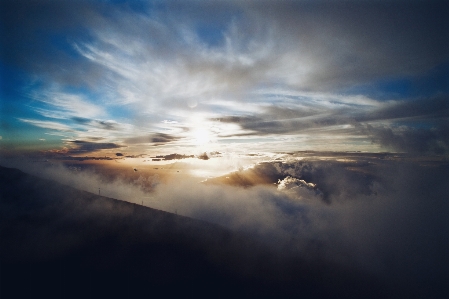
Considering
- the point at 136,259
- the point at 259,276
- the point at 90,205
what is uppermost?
the point at 90,205

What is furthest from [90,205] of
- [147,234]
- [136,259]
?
[136,259]

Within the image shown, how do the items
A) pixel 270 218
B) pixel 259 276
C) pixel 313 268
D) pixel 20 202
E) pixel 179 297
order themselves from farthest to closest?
1. pixel 270 218
2. pixel 313 268
3. pixel 20 202
4. pixel 259 276
5. pixel 179 297

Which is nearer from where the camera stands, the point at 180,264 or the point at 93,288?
the point at 93,288

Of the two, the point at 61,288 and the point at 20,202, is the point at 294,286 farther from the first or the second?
the point at 20,202

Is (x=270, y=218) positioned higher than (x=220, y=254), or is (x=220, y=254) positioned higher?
(x=220, y=254)

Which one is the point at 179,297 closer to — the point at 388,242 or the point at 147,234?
the point at 147,234

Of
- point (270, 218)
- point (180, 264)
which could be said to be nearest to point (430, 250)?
point (270, 218)

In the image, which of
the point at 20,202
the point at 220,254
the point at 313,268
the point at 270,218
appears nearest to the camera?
the point at 220,254
